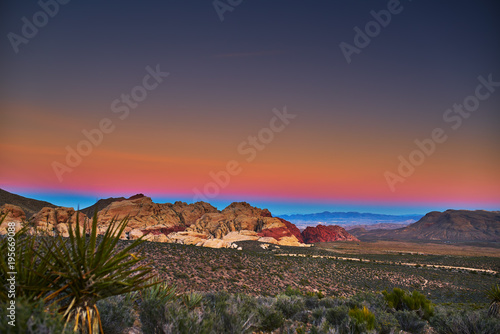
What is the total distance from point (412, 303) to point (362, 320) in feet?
18.5

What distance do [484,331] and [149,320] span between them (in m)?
9.41

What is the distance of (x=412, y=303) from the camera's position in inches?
432

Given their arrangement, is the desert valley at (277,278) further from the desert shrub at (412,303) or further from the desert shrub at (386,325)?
the desert shrub at (412,303)

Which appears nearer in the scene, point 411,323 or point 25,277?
point 25,277

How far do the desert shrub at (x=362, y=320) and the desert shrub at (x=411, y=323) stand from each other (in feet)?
8.28

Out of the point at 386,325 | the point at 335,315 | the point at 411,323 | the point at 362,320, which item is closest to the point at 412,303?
the point at 411,323

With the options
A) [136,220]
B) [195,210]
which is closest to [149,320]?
[136,220]

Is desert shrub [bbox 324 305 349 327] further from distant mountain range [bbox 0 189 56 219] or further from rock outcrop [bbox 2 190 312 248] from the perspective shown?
distant mountain range [bbox 0 189 56 219]

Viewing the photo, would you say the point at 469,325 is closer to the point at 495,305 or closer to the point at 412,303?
the point at 412,303

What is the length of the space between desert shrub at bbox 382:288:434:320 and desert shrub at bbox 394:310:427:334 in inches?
55.5

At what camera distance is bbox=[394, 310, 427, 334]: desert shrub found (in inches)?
349

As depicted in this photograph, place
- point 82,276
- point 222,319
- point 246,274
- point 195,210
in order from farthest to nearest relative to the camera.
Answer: point 195,210
point 246,274
point 222,319
point 82,276

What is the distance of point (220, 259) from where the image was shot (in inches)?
1166

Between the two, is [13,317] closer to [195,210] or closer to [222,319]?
[222,319]
